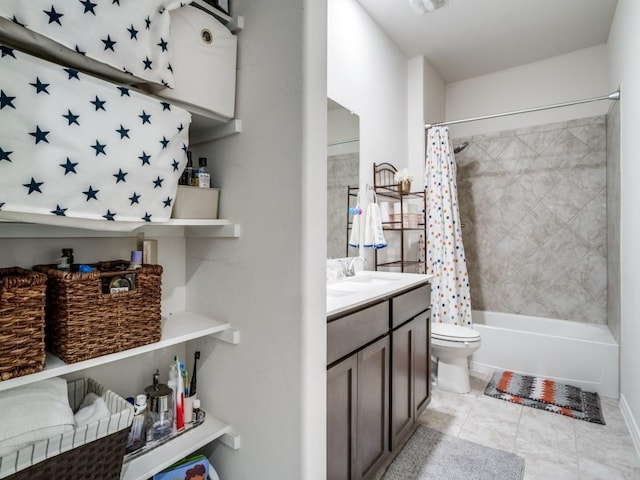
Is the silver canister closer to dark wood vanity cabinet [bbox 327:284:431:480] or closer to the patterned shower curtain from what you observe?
dark wood vanity cabinet [bbox 327:284:431:480]

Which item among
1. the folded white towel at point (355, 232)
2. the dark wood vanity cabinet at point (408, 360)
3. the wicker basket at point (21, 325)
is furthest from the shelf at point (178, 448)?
the folded white towel at point (355, 232)

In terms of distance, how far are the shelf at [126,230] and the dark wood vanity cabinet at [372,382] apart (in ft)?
1.78

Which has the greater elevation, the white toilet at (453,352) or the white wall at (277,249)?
the white wall at (277,249)

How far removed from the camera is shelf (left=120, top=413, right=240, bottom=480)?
1.09 metres

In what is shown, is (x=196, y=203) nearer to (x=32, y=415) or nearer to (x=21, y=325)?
(x=21, y=325)

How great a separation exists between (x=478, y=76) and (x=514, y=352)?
2782mm

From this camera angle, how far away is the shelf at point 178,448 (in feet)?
3.58

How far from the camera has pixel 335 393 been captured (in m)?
1.33

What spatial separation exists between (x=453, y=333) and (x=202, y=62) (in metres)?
2.39

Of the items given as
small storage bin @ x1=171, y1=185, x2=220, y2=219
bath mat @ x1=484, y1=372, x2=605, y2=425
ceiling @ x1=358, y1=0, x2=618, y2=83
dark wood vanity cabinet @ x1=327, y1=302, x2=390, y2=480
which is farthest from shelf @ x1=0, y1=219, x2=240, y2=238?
bath mat @ x1=484, y1=372, x2=605, y2=425

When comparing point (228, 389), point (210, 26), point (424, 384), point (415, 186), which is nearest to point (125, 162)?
point (210, 26)

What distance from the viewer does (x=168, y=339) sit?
1149 millimetres

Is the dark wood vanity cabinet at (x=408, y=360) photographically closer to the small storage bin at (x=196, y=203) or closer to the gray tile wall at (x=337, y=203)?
the gray tile wall at (x=337, y=203)

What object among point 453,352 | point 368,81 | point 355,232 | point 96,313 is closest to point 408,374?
point 453,352
